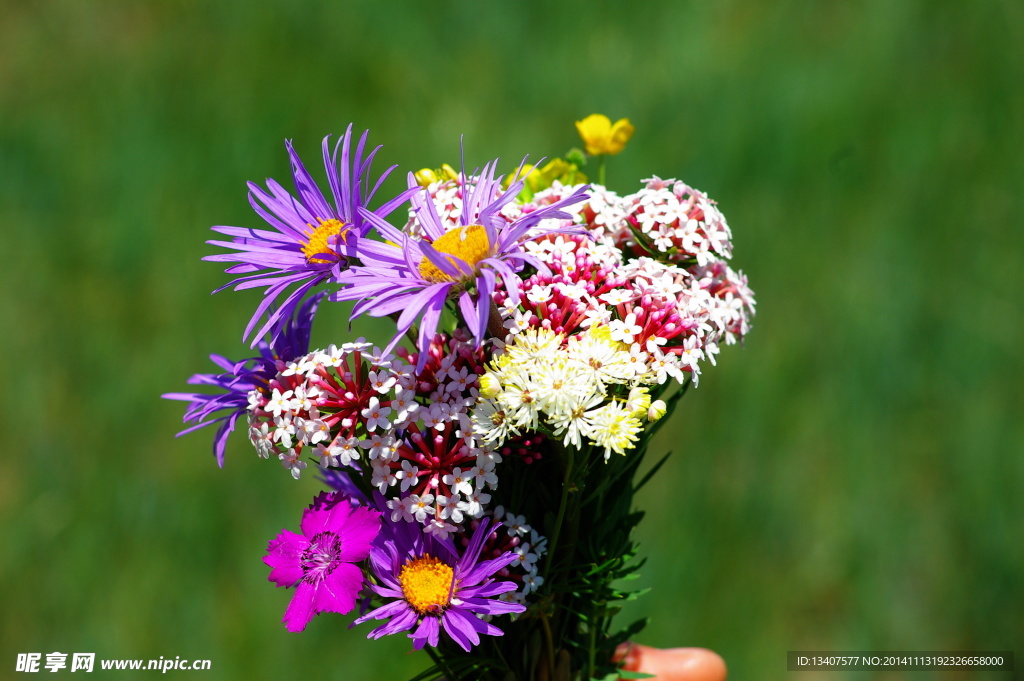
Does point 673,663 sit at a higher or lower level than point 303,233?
lower

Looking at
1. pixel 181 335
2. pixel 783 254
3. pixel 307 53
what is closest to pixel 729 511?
pixel 783 254

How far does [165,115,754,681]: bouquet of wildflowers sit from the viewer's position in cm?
61

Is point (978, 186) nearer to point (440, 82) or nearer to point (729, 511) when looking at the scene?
point (729, 511)

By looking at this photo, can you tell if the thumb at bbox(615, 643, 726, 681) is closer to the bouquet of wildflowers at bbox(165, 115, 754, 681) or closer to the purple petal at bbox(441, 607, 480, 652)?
the bouquet of wildflowers at bbox(165, 115, 754, 681)

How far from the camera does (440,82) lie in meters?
2.93

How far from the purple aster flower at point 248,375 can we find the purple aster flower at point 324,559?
0.12 m

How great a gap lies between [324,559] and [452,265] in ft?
0.73

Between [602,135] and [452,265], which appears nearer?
[452,265]

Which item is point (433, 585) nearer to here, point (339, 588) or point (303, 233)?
point (339, 588)

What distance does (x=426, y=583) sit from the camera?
2.12 feet

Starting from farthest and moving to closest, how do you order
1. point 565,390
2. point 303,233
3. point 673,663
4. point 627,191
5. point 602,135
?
point 627,191 → point 673,663 → point 602,135 → point 303,233 → point 565,390

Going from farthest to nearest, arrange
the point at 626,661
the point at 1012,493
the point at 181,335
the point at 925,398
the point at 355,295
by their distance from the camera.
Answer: the point at 181,335 → the point at 925,398 → the point at 1012,493 → the point at 626,661 → the point at 355,295

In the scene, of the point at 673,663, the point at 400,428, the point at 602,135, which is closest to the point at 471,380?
the point at 400,428

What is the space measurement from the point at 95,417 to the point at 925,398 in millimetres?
1891
